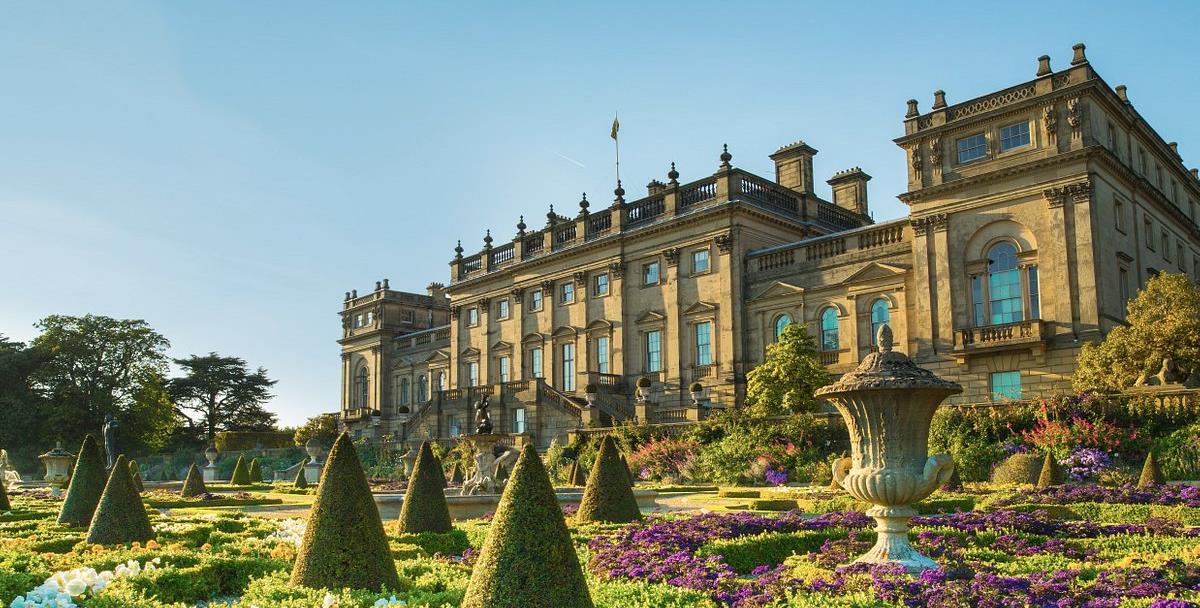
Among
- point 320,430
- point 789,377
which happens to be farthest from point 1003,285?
point 320,430

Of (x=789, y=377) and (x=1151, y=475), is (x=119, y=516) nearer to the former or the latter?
(x=1151, y=475)

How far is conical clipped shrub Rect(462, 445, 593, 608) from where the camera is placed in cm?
691

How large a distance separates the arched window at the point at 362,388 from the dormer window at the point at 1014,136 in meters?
43.1

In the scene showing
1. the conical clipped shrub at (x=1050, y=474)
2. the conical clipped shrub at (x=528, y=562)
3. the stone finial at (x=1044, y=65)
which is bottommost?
the conical clipped shrub at (x=1050, y=474)

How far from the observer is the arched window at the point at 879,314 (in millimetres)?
36188

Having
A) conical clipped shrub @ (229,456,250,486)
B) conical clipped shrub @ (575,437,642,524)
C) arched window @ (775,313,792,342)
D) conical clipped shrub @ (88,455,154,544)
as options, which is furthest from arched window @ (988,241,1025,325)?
conical clipped shrub @ (229,456,250,486)

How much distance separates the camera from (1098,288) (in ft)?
99.3

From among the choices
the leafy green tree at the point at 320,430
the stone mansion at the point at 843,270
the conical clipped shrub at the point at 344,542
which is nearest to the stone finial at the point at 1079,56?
the stone mansion at the point at 843,270

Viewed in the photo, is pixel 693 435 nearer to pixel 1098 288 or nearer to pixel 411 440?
pixel 1098 288

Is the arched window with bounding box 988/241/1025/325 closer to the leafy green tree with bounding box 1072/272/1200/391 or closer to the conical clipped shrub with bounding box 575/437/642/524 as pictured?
the leafy green tree with bounding box 1072/272/1200/391

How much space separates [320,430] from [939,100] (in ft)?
137

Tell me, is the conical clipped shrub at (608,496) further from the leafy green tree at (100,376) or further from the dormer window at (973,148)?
the leafy green tree at (100,376)

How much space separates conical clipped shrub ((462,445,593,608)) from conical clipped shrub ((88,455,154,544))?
9437 mm

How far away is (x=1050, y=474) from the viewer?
874 inches
